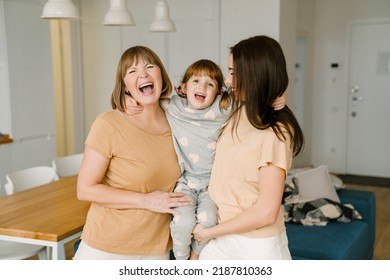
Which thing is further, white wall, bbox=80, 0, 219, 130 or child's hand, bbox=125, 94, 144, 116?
white wall, bbox=80, 0, 219, 130

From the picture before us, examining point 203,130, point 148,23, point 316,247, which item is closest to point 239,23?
point 148,23

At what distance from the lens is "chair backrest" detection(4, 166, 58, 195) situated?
3.18 meters

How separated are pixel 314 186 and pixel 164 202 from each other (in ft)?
6.97

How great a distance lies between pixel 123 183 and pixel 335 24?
5.84m

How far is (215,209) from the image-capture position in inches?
61.5

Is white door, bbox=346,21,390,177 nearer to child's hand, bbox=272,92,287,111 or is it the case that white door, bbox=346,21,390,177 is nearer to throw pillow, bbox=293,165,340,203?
throw pillow, bbox=293,165,340,203

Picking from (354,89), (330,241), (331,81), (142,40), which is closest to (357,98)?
(354,89)

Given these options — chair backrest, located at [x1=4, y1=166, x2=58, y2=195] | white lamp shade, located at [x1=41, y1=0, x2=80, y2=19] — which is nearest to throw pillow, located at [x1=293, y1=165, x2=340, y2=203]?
chair backrest, located at [x1=4, y1=166, x2=58, y2=195]

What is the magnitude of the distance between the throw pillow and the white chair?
1669 millimetres

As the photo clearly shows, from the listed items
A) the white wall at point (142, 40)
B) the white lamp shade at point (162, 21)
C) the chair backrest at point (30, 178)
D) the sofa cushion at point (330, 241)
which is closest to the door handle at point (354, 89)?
the white wall at point (142, 40)

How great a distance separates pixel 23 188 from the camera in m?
3.23

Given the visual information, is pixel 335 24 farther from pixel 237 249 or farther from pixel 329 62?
pixel 237 249

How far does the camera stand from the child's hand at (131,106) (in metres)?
1.62

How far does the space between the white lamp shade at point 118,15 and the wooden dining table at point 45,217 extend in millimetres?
1020
